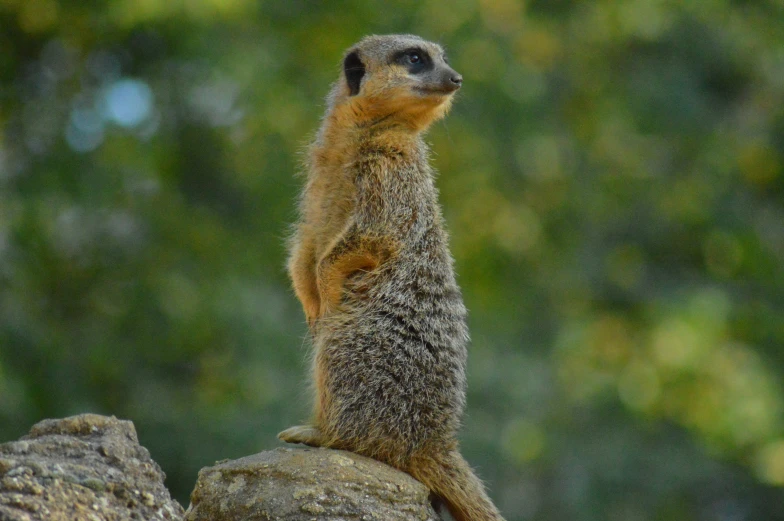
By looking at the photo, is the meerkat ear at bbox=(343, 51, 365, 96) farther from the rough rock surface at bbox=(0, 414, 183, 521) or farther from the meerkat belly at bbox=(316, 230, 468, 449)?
the rough rock surface at bbox=(0, 414, 183, 521)

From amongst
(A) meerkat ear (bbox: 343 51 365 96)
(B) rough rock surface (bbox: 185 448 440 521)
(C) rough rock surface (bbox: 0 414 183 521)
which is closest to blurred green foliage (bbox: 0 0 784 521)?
(A) meerkat ear (bbox: 343 51 365 96)

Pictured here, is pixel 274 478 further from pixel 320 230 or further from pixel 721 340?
pixel 721 340

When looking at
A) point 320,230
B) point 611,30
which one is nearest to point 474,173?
point 611,30

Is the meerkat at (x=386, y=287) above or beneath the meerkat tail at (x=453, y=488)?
above

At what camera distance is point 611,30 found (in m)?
16.1

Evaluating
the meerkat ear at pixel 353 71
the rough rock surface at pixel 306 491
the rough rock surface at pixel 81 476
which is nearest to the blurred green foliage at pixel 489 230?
the meerkat ear at pixel 353 71

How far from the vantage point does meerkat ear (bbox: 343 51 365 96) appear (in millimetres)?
4902

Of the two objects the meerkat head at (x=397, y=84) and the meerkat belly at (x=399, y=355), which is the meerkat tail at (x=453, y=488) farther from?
the meerkat head at (x=397, y=84)

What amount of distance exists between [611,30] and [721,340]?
15.0 feet

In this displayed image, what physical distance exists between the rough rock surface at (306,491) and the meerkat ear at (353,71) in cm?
169

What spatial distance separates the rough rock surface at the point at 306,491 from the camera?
11.7ft

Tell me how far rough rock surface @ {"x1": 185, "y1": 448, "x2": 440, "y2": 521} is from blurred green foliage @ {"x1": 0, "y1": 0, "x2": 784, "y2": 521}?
6.06m

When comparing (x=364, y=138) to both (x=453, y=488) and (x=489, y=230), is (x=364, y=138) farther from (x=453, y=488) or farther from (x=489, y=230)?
(x=489, y=230)

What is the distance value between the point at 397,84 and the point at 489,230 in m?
9.79
